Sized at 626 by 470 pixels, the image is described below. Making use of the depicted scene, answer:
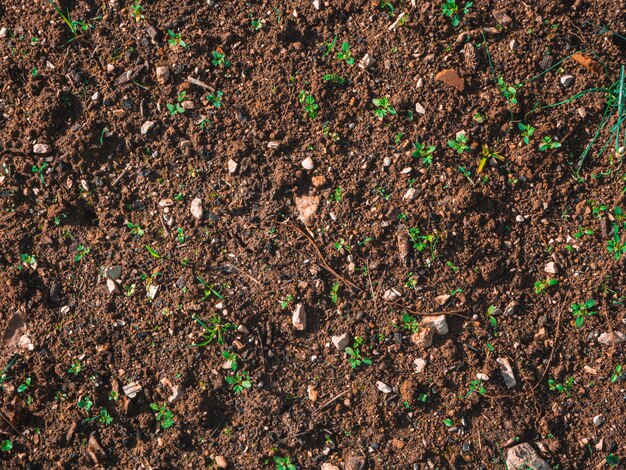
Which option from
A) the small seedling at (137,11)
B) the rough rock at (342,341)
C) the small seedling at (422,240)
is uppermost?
the small seedling at (137,11)

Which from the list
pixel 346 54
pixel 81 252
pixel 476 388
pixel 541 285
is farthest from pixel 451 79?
pixel 81 252

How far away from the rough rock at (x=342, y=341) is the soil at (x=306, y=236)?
29mm

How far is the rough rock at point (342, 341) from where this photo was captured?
2.30m

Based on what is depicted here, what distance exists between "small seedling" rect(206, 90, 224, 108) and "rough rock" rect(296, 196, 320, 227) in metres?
0.60

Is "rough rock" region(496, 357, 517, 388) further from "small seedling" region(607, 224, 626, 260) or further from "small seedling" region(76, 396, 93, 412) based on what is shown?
"small seedling" region(76, 396, 93, 412)

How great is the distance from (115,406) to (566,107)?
255 centimetres

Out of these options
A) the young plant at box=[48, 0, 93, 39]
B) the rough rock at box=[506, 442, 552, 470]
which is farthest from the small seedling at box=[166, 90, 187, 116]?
the rough rock at box=[506, 442, 552, 470]

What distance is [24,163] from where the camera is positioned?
2441mm

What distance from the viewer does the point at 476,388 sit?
2273mm

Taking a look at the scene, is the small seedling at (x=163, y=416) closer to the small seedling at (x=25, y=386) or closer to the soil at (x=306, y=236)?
the soil at (x=306, y=236)

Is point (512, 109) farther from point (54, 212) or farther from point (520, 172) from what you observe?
point (54, 212)

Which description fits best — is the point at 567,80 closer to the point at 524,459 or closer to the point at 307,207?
the point at 307,207

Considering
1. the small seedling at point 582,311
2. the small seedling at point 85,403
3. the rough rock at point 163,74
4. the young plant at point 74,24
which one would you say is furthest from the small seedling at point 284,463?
the young plant at point 74,24

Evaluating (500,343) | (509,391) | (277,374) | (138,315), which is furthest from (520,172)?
(138,315)
